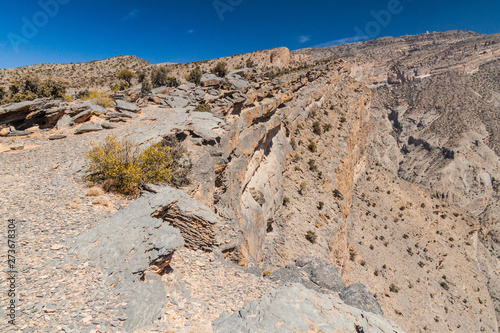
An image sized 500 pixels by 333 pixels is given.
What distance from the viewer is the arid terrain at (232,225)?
4.01m

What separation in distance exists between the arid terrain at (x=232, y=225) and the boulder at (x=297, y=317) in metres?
0.03

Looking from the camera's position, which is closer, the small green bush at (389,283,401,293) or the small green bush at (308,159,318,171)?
the small green bush at (389,283,401,293)

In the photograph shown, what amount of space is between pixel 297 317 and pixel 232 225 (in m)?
4.85

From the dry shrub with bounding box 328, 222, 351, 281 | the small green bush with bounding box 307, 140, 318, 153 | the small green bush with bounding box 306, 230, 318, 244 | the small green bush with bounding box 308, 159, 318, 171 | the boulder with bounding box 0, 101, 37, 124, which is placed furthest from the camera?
the small green bush with bounding box 307, 140, 318, 153

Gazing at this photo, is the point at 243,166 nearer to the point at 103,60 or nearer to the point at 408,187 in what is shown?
the point at 408,187

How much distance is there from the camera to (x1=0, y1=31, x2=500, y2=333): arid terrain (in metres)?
4.01

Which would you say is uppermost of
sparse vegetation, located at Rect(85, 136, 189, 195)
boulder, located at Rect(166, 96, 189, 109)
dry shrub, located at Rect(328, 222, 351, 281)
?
boulder, located at Rect(166, 96, 189, 109)

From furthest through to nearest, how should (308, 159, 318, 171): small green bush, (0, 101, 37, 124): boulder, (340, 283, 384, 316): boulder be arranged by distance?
(308, 159, 318, 171): small green bush
(0, 101, 37, 124): boulder
(340, 283, 384, 316): boulder

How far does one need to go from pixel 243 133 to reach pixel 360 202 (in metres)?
21.2

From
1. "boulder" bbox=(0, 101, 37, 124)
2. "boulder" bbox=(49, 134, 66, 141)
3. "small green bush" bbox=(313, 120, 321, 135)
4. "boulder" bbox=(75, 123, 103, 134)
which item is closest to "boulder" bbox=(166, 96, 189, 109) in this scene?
"boulder" bbox=(75, 123, 103, 134)

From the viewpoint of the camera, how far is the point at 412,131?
90.2 m

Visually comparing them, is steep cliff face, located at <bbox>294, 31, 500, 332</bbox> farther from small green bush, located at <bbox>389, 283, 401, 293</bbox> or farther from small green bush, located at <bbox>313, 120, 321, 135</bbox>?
small green bush, located at <bbox>313, 120, 321, 135</bbox>

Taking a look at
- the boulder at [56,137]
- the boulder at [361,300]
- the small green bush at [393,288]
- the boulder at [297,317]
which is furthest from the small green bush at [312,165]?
the boulder at [56,137]

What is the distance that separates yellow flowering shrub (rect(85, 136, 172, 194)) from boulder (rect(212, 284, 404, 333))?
188 inches
